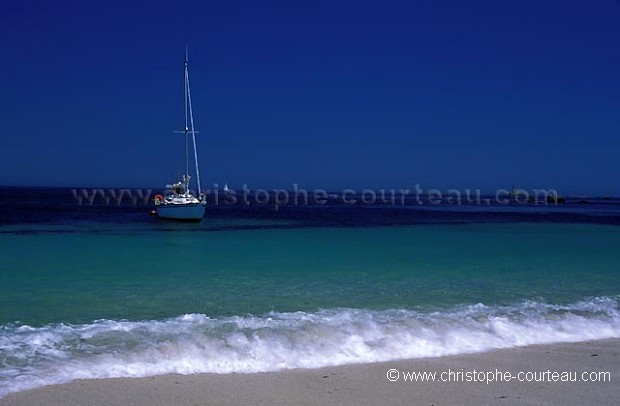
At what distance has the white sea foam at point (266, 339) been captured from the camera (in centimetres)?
626

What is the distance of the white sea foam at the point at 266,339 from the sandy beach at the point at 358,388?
0.29m

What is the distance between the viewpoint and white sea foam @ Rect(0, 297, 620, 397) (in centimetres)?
626

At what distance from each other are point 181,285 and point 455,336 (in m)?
6.43

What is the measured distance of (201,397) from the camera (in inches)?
211

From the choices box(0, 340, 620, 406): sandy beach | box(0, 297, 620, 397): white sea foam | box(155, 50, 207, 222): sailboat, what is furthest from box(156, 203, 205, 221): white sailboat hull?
box(0, 340, 620, 406): sandy beach

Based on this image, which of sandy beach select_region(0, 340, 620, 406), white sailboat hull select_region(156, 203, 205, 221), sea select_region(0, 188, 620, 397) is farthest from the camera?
white sailboat hull select_region(156, 203, 205, 221)

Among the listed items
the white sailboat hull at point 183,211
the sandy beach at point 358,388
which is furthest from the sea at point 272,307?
the white sailboat hull at point 183,211

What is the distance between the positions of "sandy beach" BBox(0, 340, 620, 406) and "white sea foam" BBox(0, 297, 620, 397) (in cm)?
29

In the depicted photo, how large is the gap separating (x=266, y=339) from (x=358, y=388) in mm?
1983

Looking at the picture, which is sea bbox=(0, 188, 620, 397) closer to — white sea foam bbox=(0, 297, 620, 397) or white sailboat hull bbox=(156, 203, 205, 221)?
white sea foam bbox=(0, 297, 620, 397)

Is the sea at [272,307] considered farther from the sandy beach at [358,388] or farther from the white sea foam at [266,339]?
the sandy beach at [358,388]

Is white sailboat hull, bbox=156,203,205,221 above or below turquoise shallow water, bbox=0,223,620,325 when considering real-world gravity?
above

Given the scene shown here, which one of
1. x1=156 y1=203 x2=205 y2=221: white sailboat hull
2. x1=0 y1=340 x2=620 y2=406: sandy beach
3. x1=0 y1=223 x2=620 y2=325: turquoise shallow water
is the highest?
x1=156 y1=203 x2=205 y2=221: white sailboat hull

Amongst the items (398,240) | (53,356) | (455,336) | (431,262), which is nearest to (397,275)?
(431,262)
